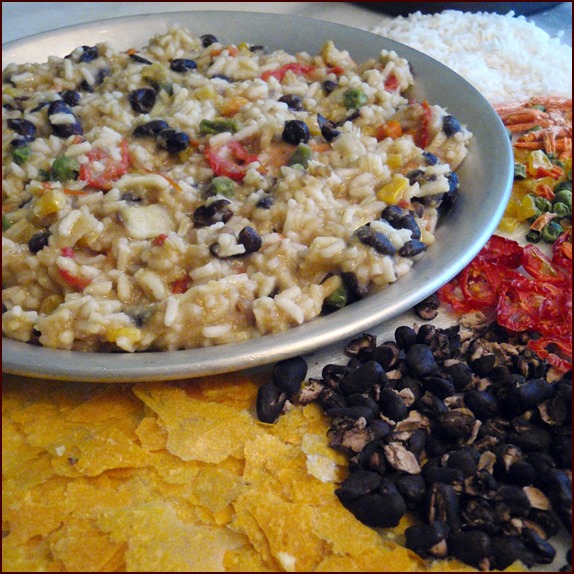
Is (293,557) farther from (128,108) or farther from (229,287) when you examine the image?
(128,108)

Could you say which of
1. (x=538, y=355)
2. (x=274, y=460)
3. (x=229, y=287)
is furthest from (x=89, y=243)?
(x=538, y=355)

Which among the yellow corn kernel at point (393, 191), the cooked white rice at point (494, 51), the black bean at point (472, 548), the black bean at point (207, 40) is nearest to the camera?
the black bean at point (472, 548)

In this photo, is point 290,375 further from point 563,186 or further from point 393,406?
point 563,186

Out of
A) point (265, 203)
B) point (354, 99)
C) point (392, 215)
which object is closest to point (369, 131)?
point (354, 99)

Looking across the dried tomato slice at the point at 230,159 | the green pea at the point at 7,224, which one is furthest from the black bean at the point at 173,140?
the green pea at the point at 7,224

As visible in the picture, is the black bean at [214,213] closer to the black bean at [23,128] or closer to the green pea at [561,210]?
the black bean at [23,128]

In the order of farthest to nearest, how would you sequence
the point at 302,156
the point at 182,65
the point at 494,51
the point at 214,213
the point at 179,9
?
1. the point at 179,9
2. the point at 494,51
3. the point at 182,65
4. the point at 302,156
5. the point at 214,213
